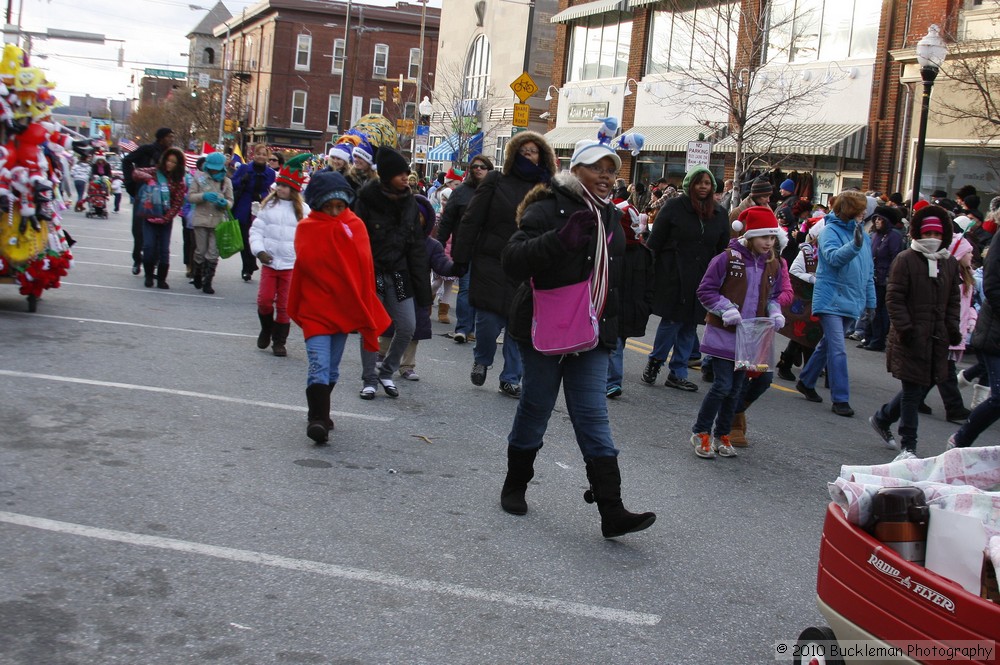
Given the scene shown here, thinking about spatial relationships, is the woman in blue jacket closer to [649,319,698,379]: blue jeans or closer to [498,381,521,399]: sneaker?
[649,319,698,379]: blue jeans

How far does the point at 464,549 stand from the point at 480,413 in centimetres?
323

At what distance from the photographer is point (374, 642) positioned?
4.04 metres

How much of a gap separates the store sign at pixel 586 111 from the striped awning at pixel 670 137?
13.4 feet

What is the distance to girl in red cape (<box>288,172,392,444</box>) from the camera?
7.07m

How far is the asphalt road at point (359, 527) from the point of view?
13.5 feet

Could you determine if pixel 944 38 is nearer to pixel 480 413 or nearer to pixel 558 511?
pixel 480 413

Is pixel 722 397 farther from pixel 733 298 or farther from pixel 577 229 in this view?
pixel 577 229

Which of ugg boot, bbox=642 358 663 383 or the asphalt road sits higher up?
ugg boot, bbox=642 358 663 383

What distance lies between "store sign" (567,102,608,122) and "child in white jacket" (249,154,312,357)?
89.6 feet

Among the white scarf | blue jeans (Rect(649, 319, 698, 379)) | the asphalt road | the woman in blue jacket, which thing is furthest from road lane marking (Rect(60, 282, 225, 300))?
the white scarf

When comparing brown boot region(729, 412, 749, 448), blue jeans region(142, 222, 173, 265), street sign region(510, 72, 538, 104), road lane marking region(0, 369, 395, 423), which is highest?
street sign region(510, 72, 538, 104)

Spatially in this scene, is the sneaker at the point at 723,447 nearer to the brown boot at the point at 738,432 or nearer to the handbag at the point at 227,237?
the brown boot at the point at 738,432

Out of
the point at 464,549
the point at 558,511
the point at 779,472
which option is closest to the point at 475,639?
the point at 464,549

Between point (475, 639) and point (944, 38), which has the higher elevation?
point (944, 38)
